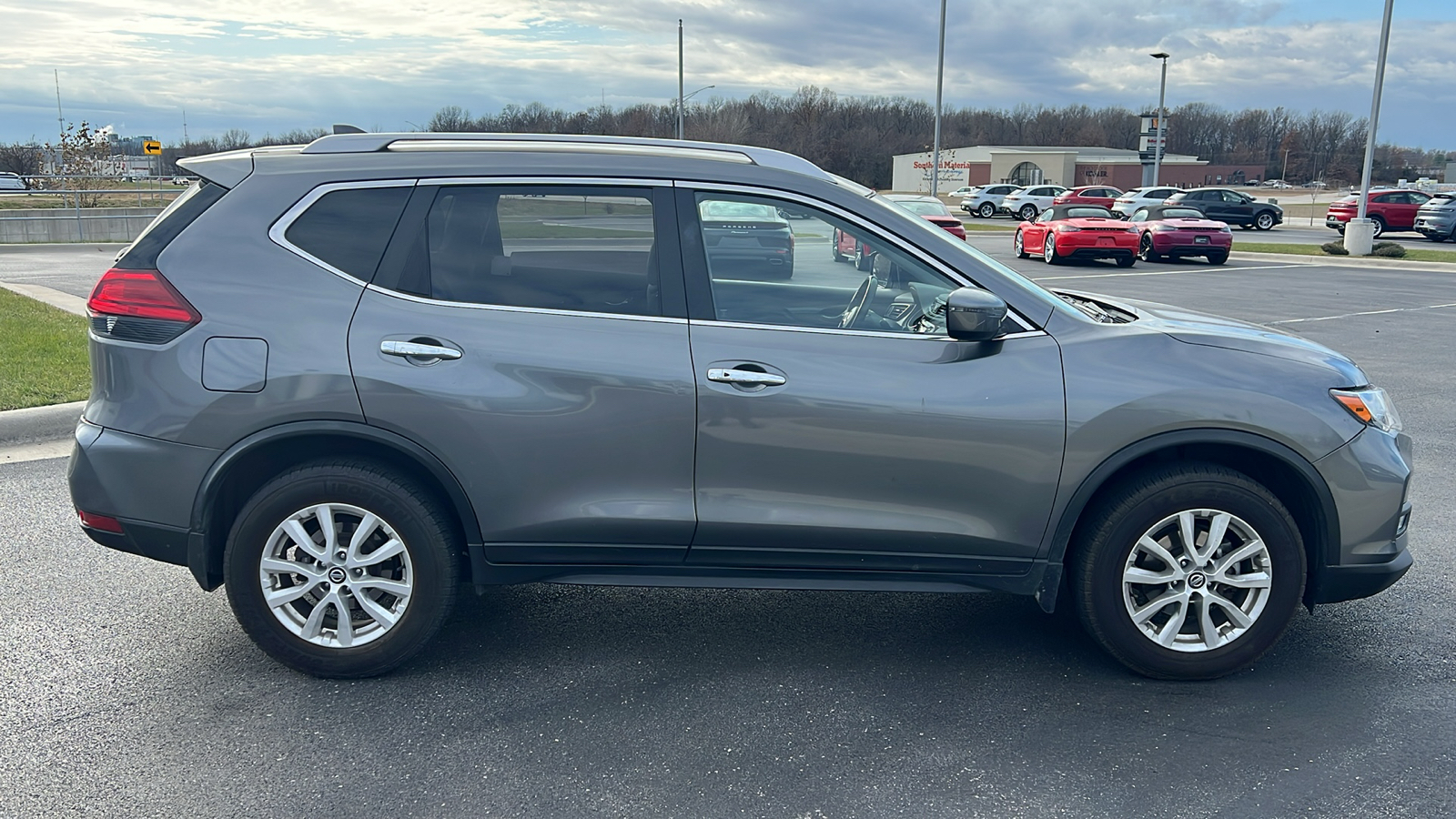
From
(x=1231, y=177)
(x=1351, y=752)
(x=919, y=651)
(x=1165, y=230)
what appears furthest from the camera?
(x=1231, y=177)

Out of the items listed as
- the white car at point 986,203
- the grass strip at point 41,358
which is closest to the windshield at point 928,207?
the grass strip at point 41,358

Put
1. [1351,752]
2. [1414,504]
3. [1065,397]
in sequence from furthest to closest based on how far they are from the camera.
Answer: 1. [1414,504]
2. [1065,397]
3. [1351,752]

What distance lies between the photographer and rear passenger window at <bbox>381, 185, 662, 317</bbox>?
12.0ft

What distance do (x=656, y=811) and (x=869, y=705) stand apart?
948 millimetres

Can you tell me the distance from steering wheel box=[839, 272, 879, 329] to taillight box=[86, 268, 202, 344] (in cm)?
221

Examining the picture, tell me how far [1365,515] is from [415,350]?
11.0 feet

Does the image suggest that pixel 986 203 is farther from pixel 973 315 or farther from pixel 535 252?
pixel 535 252

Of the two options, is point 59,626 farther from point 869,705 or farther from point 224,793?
point 869,705

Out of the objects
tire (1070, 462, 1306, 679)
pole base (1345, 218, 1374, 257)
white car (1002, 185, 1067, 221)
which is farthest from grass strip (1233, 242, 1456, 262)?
tire (1070, 462, 1306, 679)

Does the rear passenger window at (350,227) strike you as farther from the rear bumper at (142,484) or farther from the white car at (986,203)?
the white car at (986,203)

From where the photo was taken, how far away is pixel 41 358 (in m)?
8.61

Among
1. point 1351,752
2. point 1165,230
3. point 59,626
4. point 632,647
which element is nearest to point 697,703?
point 632,647

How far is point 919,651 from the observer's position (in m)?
4.06

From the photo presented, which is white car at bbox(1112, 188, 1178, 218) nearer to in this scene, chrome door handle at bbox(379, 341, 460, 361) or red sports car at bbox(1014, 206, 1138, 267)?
red sports car at bbox(1014, 206, 1138, 267)
